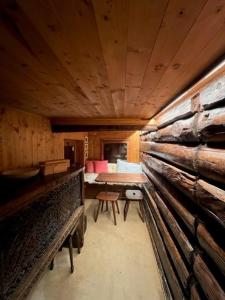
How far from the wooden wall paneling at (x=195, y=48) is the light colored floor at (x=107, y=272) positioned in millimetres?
1966

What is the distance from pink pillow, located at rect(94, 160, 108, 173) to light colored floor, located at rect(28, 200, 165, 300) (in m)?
2.72

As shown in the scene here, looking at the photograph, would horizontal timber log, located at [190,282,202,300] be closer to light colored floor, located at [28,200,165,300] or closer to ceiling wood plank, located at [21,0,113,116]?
light colored floor, located at [28,200,165,300]

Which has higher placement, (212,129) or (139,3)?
(139,3)

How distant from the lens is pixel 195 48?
2.75 ft

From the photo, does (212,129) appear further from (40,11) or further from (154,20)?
(40,11)

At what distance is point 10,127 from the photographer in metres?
1.94

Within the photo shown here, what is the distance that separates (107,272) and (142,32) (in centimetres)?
263

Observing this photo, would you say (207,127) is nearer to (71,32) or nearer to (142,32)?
(142,32)

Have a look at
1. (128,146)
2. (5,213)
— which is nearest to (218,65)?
(5,213)

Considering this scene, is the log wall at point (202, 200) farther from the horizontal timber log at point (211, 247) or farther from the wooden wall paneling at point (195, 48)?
the wooden wall paneling at point (195, 48)

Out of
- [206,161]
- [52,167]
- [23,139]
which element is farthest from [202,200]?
[23,139]

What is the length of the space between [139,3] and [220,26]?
35 centimetres

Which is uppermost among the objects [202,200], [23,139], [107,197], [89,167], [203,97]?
[203,97]

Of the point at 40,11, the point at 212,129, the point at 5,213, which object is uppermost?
the point at 40,11
